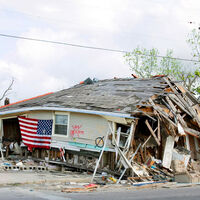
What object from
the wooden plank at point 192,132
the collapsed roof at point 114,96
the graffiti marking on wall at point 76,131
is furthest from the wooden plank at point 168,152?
the graffiti marking on wall at point 76,131

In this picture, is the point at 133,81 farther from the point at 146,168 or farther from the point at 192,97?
the point at 146,168

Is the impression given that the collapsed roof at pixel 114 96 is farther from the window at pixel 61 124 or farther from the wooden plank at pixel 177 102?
Answer: the window at pixel 61 124

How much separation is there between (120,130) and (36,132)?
15.9 feet

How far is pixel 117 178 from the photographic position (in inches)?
604

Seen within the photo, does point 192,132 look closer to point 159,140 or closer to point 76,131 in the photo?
point 159,140

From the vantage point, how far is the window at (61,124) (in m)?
17.4

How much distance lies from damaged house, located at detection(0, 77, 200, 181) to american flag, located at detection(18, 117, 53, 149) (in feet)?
0.17

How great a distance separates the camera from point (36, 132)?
18016 mm

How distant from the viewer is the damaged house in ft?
50.6

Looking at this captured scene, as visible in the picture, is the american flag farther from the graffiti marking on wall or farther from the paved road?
the paved road

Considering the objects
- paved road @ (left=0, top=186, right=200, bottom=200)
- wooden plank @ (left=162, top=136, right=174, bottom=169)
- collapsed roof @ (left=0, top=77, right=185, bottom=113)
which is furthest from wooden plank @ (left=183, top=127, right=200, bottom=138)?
paved road @ (left=0, top=186, right=200, bottom=200)

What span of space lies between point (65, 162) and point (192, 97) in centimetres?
874

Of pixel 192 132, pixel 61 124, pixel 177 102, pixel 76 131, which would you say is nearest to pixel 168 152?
pixel 192 132

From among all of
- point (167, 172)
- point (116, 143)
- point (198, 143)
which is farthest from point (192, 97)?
point (116, 143)
